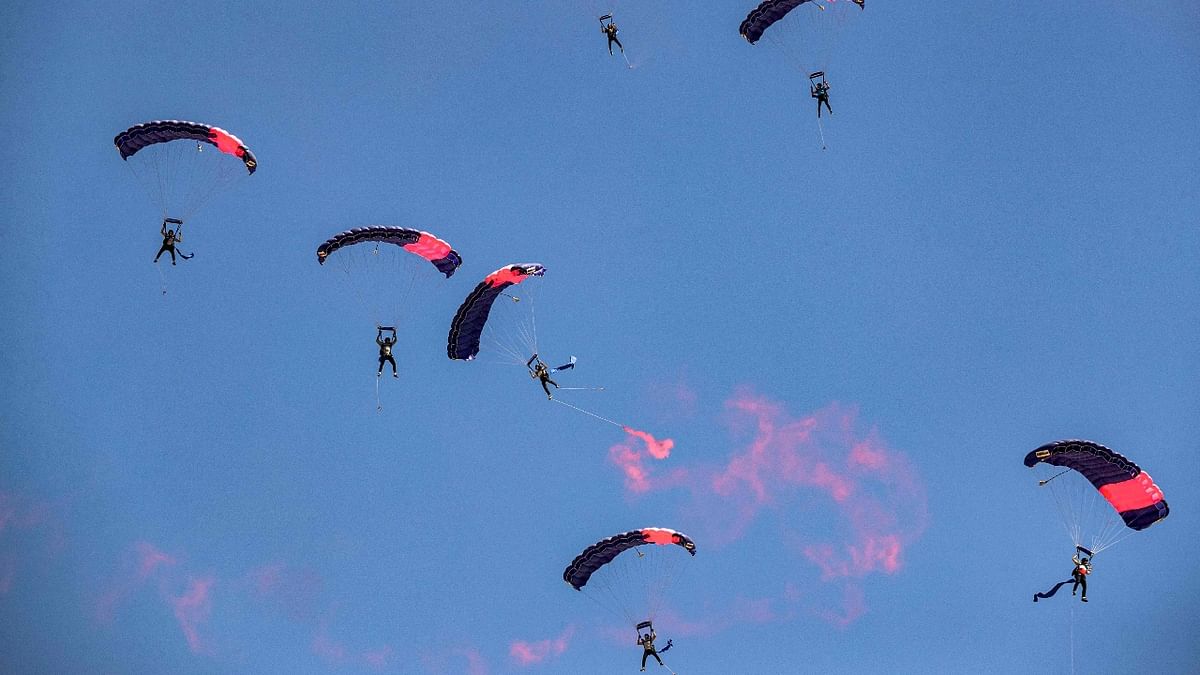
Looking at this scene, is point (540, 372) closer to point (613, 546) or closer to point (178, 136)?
point (613, 546)

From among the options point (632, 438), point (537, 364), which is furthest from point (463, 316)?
point (632, 438)

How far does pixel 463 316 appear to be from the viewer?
27.7m

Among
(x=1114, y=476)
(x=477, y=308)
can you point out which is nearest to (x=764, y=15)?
(x=477, y=308)

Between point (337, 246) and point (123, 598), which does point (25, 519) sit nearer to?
point (123, 598)

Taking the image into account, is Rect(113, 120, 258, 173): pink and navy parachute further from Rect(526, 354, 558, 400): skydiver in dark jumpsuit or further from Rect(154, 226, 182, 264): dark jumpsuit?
Rect(526, 354, 558, 400): skydiver in dark jumpsuit

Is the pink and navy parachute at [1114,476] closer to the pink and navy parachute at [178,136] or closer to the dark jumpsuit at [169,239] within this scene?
the pink and navy parachute at [178,136]

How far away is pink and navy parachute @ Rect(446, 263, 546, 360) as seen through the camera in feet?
88.7

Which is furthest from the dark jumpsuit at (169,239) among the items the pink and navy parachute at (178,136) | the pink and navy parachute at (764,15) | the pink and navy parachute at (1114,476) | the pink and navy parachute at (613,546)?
the pink and navy parachute at (1114,476)

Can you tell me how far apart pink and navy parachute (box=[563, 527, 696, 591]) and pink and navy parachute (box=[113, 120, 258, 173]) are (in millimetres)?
14031

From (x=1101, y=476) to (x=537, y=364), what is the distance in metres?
15.6

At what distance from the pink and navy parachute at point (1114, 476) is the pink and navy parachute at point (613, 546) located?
30.5 feet

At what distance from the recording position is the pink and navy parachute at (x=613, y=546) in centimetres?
2811

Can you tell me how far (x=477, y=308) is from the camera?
2773 cm

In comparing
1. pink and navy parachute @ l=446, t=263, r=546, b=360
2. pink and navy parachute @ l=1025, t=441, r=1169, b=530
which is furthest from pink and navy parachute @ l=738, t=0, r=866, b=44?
pink and navy parachute @ l=1025, t=441, r=1169, b=530
